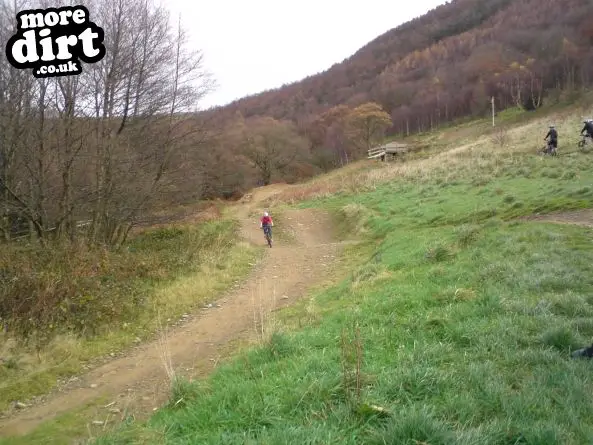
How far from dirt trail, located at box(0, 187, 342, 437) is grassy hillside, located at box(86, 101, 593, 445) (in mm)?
1046

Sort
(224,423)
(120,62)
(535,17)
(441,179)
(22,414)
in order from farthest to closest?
(535,17) → (441,179) → (120,62) → (22,414) → (224,423)

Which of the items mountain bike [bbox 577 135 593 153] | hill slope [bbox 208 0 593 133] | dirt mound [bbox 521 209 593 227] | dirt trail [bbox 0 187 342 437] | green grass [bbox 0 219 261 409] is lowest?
dirt trail [bbox 0 187 342 437]

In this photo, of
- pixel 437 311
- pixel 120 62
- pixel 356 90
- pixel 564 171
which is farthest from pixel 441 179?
pixel 356 90

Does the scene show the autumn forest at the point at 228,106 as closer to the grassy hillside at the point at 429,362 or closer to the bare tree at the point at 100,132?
the bare tree at the point at 100,132

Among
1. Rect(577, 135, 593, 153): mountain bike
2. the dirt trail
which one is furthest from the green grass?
Rect(577, 135, 593, 153): mountain bike

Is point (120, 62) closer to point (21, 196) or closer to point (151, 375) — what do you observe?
point (21, 196)

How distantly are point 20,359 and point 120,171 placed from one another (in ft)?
29.2

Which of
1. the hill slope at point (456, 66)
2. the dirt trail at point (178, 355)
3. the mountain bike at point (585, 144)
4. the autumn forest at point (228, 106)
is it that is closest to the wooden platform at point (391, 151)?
the autumn forest at point (228, 106)

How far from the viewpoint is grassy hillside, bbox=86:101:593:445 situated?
3.05 metres

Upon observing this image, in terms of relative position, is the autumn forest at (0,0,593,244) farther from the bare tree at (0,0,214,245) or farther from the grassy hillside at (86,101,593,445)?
the grassy hillside at (86,101,593,445)

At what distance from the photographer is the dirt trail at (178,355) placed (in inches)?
212

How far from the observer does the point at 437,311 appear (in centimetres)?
550

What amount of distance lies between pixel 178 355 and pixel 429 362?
420cm

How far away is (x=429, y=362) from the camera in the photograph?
406 cm
